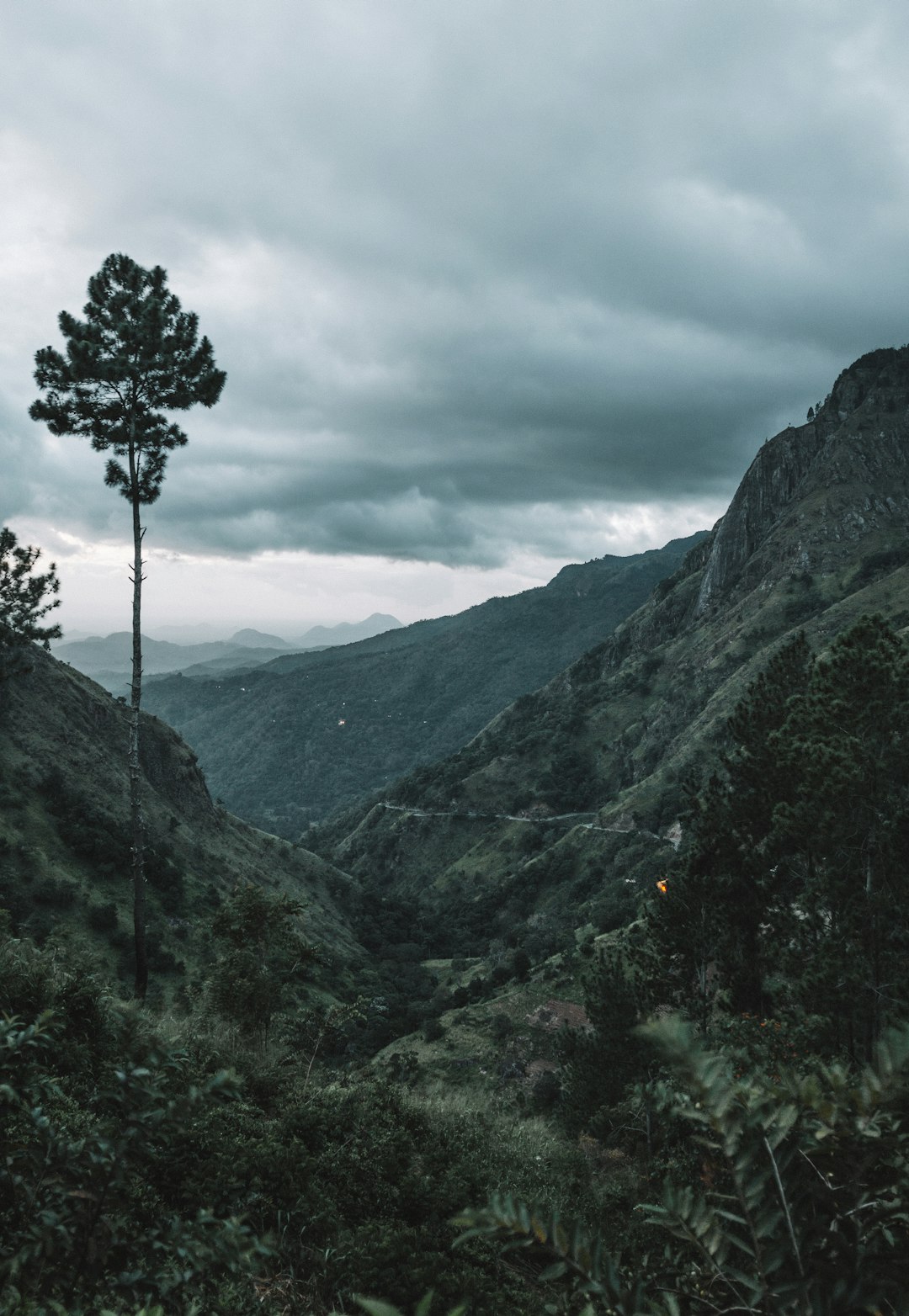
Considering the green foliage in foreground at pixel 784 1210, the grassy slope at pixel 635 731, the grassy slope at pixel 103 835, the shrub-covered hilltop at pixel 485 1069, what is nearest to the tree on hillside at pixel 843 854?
the shrub-covered hilltop at pixel 485 1069

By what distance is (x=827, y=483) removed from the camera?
14625cm

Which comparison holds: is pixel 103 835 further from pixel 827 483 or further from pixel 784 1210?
pixel 827 483

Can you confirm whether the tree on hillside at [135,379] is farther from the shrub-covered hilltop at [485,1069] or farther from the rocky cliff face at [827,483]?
the rocky cliff face at [827,483]

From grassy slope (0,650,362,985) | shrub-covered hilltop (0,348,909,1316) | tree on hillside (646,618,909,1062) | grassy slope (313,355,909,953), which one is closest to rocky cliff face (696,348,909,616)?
grassy slope (313,355,909,953)

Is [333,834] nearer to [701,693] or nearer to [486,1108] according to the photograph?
[701,693]

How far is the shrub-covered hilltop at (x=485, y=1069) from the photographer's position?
2.51 meters

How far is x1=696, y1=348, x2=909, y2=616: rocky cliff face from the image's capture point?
445ft

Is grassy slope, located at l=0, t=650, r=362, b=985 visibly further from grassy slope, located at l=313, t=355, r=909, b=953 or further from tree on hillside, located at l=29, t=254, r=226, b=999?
grassy slope, located at l=313, t=355, r=909, b=953

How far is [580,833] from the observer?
102688 mm

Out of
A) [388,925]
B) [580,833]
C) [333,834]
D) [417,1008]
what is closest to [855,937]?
[417,1008]

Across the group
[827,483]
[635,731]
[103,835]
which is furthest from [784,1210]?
[827,483]

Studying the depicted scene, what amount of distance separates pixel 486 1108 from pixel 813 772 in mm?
10266

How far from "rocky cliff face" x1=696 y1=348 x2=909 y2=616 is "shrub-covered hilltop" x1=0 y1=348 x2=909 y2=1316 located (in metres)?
102

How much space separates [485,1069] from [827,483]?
146 meters
